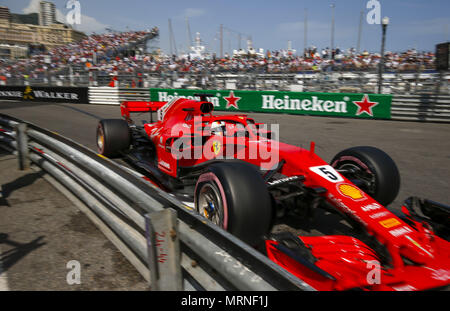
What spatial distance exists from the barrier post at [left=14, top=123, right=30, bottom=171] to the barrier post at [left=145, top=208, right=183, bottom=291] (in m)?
4.14

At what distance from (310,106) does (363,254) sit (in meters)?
12.6

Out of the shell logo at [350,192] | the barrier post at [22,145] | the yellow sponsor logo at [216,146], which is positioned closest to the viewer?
the shell logo at [350,192]

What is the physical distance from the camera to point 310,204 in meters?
3.19

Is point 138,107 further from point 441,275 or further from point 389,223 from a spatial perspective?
point 441,275

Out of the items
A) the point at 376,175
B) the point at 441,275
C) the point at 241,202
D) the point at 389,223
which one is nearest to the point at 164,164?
the point at 241,202

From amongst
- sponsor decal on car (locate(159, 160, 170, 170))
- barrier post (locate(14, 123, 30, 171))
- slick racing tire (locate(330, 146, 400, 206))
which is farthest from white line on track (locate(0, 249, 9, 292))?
slick racing tire (locate(330, 146, 400, 206))

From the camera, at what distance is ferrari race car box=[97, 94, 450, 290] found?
2.49 m

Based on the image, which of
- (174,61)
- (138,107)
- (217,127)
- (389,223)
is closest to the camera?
(389,223)

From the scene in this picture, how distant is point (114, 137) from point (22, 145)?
1417 mm

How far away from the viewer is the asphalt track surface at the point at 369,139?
16.1ft

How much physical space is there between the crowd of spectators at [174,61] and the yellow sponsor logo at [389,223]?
1538 cm

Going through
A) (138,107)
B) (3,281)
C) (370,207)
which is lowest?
(3,281)

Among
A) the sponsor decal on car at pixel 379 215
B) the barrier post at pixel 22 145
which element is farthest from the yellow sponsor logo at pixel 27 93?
the sponsor decal on car at pixel 379 215

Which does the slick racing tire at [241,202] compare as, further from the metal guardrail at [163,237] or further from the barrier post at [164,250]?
the barrier post at [164,250]
